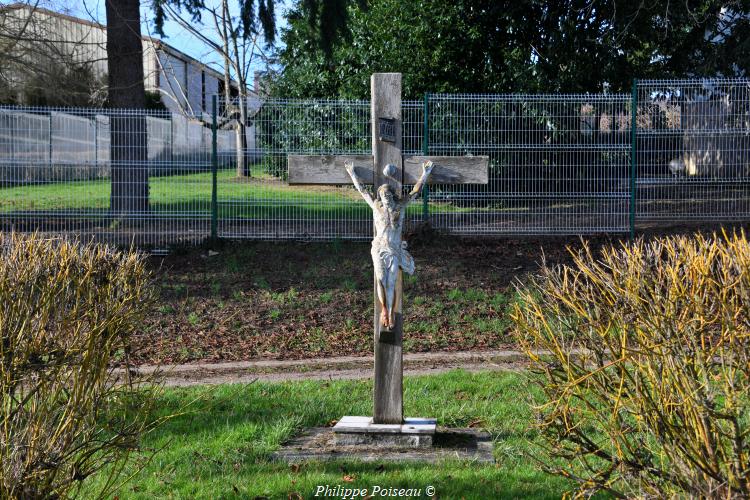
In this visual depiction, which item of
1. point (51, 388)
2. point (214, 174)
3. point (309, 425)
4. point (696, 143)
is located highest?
point (696, 143)

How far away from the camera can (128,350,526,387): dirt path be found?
28.3 feet

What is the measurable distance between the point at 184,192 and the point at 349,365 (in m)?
5.94

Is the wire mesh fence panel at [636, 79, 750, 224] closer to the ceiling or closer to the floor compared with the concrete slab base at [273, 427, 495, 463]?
Result: closer to the ceiling

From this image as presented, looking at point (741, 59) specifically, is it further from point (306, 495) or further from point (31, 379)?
point (31, 379)

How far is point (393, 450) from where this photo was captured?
20.2 feet

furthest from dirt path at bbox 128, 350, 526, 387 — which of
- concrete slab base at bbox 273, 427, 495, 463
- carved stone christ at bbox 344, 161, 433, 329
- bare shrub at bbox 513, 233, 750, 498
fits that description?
bare shrub at bbox 513, 233, 750, 498

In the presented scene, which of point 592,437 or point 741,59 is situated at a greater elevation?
point 741,59

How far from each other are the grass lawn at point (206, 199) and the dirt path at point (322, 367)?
4.89 metres

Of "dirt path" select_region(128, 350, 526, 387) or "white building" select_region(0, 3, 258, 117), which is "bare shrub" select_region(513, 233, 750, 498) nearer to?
"dirt path" select_region(128, 350, 526, 387)

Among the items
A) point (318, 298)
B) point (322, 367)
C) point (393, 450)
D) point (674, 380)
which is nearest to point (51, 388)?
point (674, 380)

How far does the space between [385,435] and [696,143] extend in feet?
32.8

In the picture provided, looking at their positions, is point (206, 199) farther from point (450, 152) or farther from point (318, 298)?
point (450, 152)

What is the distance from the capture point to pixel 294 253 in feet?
43.3

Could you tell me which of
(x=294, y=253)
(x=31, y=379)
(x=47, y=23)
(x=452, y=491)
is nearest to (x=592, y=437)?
(x=452, y=491)
